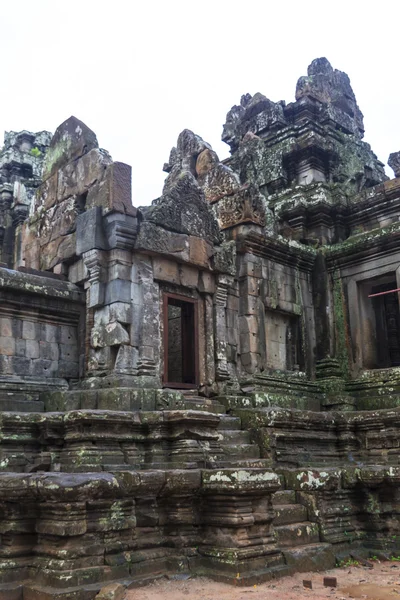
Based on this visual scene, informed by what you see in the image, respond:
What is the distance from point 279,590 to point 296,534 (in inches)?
52.5

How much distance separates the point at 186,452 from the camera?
302 inches

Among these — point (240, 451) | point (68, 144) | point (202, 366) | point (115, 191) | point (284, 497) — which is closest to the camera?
point (284, 497)

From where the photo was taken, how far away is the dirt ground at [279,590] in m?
6.16

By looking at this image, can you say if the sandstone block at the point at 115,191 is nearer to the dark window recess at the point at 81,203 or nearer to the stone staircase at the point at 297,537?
the dark window recess at the point at 81,203

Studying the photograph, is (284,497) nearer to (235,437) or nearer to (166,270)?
(235,437)

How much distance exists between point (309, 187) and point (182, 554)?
9.74 metres

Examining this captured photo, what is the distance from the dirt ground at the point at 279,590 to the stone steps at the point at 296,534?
0.46m

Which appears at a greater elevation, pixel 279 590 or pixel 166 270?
pixel 166 270

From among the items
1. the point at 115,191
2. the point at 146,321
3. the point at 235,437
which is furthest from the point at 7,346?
the point at 235,437

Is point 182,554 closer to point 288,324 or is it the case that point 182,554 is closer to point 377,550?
point 377,550

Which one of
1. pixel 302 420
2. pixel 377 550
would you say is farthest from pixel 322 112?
pixel 377 550

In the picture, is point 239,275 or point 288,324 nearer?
point 239,275

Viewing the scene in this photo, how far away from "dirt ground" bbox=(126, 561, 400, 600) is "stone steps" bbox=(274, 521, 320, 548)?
462 millimetres

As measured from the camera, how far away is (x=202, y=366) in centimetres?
1048
